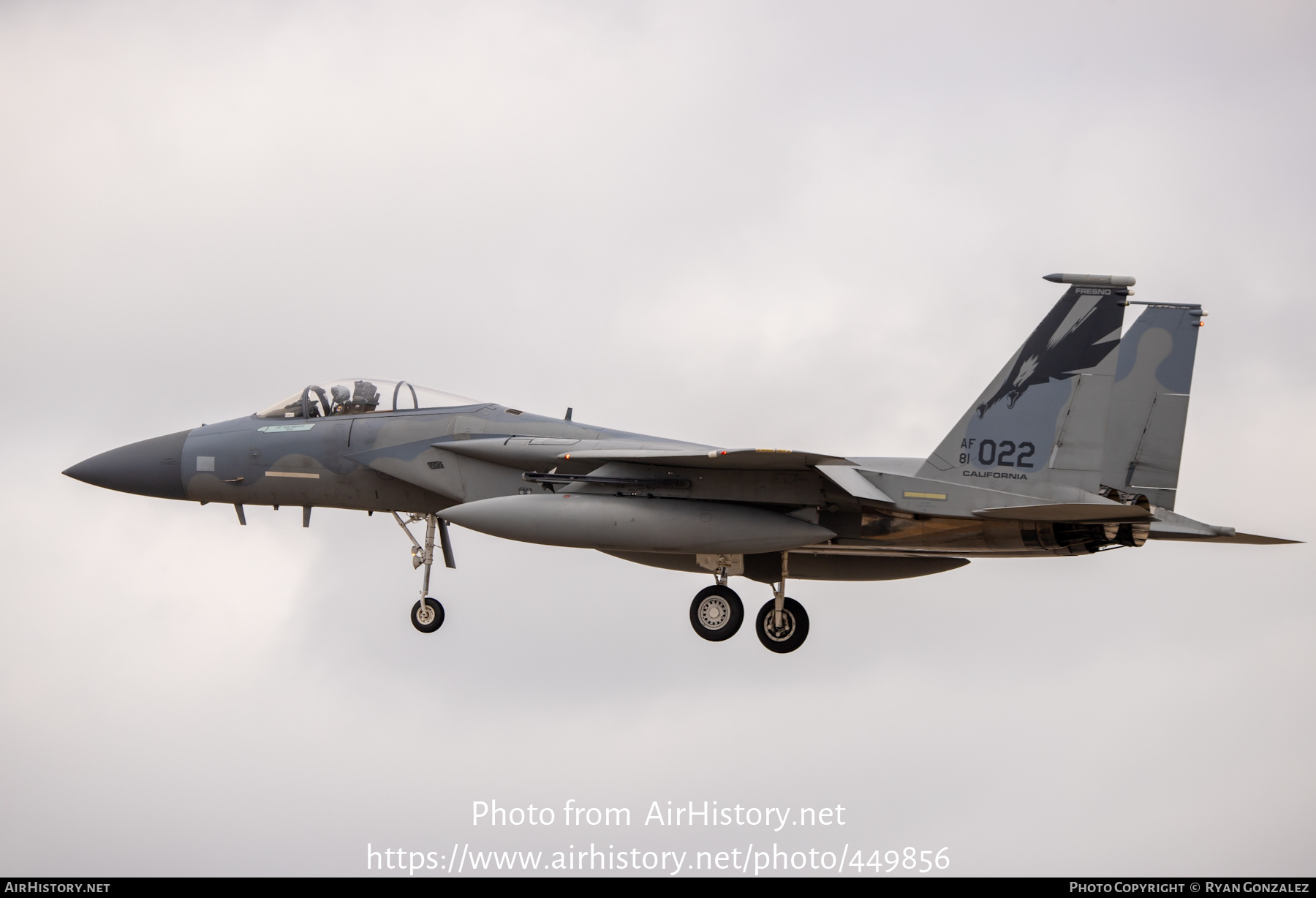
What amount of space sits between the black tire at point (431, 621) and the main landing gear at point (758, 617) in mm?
3608

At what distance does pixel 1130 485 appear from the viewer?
17.9 meters

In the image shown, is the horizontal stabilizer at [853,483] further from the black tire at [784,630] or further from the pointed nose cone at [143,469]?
the pointed nose cone at [143,469]

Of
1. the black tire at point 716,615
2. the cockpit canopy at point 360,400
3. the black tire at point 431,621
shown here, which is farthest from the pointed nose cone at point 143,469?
the black tire at point 716,615

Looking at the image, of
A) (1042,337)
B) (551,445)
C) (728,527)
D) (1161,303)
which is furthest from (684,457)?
(1161,303)

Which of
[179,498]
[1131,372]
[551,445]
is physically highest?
[1131,372]

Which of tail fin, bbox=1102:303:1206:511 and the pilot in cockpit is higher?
tail fin, bbox=1102:303:1206:511

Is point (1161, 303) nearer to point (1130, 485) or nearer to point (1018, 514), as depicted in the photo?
point (1130, 485)

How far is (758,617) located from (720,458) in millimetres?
3832

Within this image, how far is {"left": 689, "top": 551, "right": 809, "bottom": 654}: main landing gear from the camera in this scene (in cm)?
1975

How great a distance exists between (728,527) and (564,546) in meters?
2.18

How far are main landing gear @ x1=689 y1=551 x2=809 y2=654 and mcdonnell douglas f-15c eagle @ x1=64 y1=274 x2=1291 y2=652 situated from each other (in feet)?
0.08

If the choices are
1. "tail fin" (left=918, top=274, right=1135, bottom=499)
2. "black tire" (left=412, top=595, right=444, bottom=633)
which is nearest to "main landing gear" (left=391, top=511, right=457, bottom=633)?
"black tire" (left=412, top=595, right=444, bottom=633)

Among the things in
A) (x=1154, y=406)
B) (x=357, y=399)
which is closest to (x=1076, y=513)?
(x=1154, y=406)

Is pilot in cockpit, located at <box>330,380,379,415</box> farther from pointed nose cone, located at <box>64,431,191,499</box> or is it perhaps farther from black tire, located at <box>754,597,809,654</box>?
black tire, located at <box>754,597,809,654</box>
